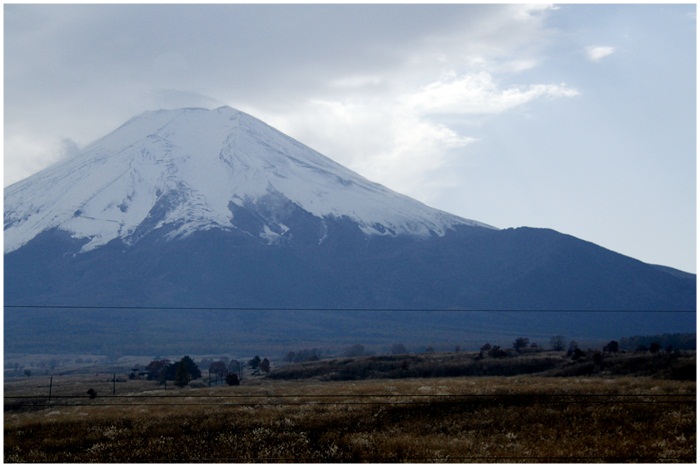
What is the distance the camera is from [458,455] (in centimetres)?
3334

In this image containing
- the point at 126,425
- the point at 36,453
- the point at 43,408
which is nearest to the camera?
the point at 36,453

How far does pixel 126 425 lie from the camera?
4288cm

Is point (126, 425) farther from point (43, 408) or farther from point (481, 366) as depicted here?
point (481, 366)

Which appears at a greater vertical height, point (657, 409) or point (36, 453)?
point (657, 409)

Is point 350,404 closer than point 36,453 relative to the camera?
No

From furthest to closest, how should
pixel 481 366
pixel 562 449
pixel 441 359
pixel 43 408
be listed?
pixel 441 359
pixel 481 366
pixel 43 408
pixel 562 449

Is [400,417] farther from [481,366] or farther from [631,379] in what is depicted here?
[481,366]

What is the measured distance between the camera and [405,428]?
38875mm

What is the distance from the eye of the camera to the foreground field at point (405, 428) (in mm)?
33719

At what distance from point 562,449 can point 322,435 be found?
35.3 feet

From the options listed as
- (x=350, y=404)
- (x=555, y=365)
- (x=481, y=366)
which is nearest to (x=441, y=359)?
(x=481, y=366)

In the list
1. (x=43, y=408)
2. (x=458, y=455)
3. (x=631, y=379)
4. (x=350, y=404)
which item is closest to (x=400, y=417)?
(x=350, y=404)

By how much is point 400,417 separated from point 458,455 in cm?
779

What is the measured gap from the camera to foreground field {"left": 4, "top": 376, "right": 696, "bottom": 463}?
111 feet
